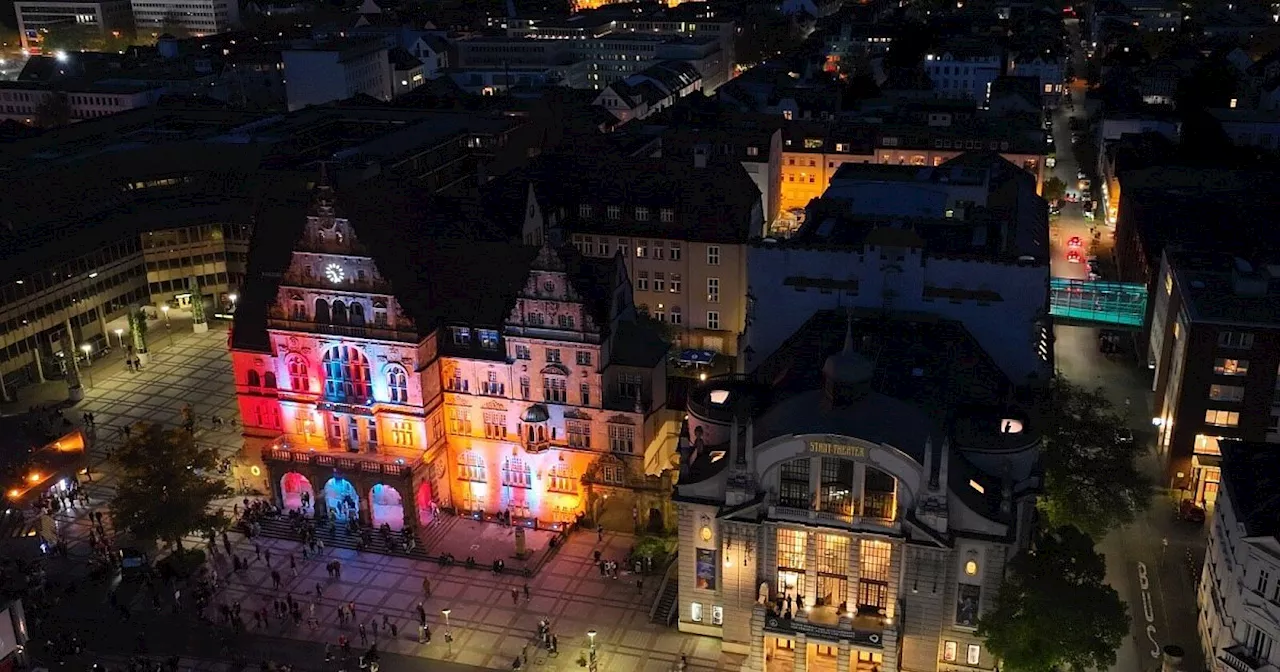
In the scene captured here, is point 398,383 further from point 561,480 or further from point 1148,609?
point 1148,609

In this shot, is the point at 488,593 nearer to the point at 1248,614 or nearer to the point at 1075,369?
the point at 1248,614

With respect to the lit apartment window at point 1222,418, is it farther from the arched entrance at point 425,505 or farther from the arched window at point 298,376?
the arched window at point 298,376

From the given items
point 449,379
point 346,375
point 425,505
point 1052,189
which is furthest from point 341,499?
point 1052,189

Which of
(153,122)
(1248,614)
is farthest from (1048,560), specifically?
(153,122)

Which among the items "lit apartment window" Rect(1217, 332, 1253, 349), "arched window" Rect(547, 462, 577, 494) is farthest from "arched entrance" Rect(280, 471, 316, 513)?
"lit apartment window" Rect(1217, 332, 1253, 349)

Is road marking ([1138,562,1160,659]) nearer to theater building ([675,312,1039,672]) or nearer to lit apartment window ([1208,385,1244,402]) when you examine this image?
theater building ([675,312,1039,672])
